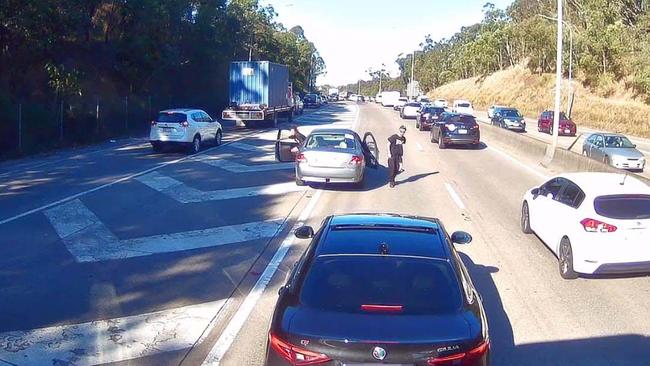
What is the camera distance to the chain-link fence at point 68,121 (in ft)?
89.5

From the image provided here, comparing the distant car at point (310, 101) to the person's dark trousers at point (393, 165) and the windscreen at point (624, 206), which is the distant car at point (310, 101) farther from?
the windscreen at point (624, 206)

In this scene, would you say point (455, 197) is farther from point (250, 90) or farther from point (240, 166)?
point (250, 90)

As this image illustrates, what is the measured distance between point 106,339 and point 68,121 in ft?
87.1

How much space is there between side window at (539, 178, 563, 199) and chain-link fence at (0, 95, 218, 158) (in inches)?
782

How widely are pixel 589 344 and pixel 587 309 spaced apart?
1371 millimetres

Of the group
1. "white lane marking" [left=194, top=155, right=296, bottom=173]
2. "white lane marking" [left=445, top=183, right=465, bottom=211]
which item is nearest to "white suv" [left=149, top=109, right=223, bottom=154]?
"white lane marking" [left=194, top=155, right=296, bottom=173]

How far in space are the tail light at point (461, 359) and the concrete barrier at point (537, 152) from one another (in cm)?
1179

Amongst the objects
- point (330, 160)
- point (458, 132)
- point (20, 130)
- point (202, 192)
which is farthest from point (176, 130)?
point (458, 132)

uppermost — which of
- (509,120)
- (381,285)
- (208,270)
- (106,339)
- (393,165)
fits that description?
(509,120)

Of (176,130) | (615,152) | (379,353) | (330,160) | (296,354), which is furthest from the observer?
(615,152)

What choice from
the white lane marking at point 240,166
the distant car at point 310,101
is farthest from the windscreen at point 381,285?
the distant car at point 310,101

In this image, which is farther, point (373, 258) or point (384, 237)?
point (384, 237)

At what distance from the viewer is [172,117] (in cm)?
2756

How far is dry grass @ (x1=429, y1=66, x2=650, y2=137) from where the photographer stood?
198ft
